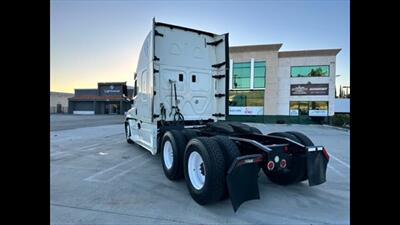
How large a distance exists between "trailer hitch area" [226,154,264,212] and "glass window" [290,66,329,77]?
2624cm

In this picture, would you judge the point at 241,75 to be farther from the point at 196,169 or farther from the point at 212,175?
the point at 212,175

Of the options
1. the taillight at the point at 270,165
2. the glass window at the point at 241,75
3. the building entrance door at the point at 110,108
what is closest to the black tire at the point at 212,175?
the taillight at the point at 270,165

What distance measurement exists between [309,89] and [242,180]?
26343 mm

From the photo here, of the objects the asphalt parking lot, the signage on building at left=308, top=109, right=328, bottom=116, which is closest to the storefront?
the signage on building at left=308, top=109, right=328, bottom=116

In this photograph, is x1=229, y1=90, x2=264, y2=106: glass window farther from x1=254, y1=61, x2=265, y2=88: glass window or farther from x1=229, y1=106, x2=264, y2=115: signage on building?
x1=254, y1=61, x2=265, y2=88: glass window

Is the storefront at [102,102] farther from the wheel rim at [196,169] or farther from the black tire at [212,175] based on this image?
the black tire at [212,175]

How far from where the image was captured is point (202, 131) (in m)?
5.93

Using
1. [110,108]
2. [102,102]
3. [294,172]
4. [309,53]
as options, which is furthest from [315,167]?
[102,102]

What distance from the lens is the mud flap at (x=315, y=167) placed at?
14.2 ft

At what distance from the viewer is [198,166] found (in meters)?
4.48
